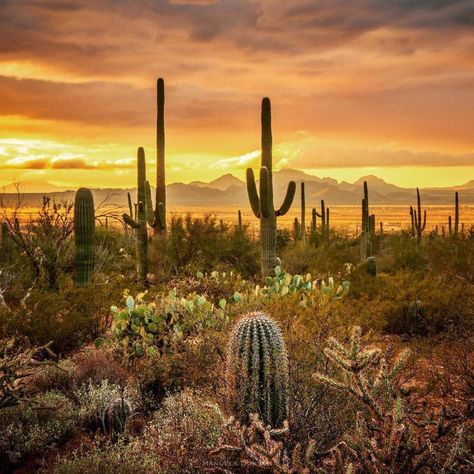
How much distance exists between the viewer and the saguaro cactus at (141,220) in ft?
63.4

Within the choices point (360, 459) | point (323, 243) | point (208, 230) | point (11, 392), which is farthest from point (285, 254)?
point (360, 459)

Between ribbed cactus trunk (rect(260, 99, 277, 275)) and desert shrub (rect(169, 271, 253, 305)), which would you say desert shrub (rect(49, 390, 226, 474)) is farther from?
ribbed cactus trunk (rect(260, 99, 277, 275))

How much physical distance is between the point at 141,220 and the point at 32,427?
1350 cm

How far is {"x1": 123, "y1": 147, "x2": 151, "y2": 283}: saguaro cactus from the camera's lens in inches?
760

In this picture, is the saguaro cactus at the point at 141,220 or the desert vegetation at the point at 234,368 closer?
the desert vegetation at the point at 234,368

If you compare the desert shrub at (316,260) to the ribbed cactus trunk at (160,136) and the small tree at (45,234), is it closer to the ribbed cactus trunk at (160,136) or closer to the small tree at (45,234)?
the ribbed cactus trunk at (160,136)

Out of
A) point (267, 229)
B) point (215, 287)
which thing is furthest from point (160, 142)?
point (215, 287)

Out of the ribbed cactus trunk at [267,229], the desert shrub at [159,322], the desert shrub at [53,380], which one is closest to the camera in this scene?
the desert shrub at [53,380]

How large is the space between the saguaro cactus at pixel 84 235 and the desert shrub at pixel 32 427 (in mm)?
6939

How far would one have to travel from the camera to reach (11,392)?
5.59m

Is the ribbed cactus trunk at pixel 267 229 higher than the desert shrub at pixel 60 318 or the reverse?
higher

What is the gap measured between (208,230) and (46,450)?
1332 centimetres

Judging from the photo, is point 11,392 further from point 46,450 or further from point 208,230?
point 208,230

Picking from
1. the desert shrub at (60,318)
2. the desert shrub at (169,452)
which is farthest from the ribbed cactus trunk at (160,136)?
the desert shrub at (169,452)
